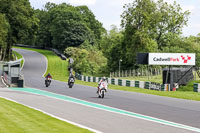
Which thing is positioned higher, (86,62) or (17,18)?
(17,18)

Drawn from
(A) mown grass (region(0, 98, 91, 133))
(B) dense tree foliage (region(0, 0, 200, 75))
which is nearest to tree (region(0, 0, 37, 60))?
(B) dense tree foliage (region(0, 0, 200, 75))

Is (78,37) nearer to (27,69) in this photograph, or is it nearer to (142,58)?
(27,69)

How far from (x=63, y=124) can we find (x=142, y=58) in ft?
94.4

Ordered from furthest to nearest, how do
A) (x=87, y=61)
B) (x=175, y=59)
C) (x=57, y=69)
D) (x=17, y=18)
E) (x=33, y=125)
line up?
1. (x=87, y=61)
2. (x=57, y=69)
3. (x=17, y=18)
4. (x=175, y=59)
5. (x=33, y=125)

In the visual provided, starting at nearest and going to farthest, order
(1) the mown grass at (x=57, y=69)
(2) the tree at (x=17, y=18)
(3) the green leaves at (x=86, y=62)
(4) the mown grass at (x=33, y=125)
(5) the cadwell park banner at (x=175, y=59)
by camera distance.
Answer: (4) the mown grass at (x=33, y=125), (5) the cadwell park banner at (x=175, y=59), (1) the mown grass at (x=57, y=69), (2) the tree at (x=17, y=18), (3) the green leaves at (x=86, y=62)

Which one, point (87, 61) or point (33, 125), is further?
point (87, 61)

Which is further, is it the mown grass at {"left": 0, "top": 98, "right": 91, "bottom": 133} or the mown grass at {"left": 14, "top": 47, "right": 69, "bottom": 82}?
the mown grass at {"left": 14, "top": 47, "right": 69, "bottom": 82}

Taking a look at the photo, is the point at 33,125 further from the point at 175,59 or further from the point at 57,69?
the point at 57,69

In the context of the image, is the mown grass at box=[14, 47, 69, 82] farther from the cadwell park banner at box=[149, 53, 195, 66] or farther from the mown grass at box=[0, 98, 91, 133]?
the mown grass at box=[0, 98, 91, 133]

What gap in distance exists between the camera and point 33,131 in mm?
9961

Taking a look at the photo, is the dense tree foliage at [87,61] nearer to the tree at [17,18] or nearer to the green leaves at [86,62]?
the green leaves at [86,62]

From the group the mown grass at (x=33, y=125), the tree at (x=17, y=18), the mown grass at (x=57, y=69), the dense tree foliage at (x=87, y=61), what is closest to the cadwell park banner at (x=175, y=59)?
the mown grass at (x=57, y=69)

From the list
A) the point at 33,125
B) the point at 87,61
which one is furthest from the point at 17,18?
the point at 33,125

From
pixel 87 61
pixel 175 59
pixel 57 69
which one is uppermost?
pixel 87 61
